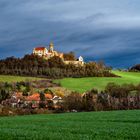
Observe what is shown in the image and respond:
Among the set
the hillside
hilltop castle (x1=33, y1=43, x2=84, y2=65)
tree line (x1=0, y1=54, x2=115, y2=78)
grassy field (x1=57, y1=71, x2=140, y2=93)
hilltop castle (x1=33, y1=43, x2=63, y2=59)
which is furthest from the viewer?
the hillside

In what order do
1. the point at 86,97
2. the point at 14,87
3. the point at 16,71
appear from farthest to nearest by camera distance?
the point at 16,71 → the point at 14,87 → the point at 86,97

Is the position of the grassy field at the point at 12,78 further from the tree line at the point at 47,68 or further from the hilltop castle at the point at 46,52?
the hilltop castle at the point at 46,52

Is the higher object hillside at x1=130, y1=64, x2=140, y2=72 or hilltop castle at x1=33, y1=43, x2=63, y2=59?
hilltop castle at x1=33, y1=43, x2=63, y2=59

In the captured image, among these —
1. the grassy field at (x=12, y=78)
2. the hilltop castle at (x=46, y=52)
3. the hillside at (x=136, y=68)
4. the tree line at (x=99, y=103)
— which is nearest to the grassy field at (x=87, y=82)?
the grassy field at (x=12, y=78)

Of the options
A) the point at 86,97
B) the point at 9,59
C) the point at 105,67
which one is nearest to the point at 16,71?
the point at 9,59

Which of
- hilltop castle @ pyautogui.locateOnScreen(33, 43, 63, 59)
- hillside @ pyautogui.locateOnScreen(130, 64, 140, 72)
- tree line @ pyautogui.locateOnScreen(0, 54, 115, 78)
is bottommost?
tree line @ pyautogui.locateOnScreen(0, 54, 115, 78)

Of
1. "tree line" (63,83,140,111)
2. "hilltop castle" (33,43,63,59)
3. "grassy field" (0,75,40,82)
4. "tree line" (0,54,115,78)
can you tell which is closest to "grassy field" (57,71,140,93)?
"tree line" (0,54,115,78)

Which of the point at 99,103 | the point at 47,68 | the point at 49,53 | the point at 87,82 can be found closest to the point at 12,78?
the point at 47,68

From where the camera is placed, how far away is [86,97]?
5653 centimetres

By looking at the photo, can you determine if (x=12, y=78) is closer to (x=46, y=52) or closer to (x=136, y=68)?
(x=46, y=52)

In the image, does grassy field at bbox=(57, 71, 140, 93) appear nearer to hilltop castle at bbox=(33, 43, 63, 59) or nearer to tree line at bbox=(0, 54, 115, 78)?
tree line at bbox=(0, 54, 115, 78)

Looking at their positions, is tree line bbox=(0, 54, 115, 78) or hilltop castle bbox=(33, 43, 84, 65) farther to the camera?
hilltop castle bbox=(33, 43, 84, 65)

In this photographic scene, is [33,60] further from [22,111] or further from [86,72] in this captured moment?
[22,111]

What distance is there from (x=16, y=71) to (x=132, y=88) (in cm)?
2915
